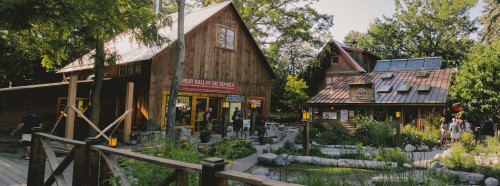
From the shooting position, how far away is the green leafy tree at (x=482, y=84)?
50.2 feet

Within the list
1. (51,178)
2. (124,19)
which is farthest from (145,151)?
(124,19)

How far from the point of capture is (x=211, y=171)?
7.59ft

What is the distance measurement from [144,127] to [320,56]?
18.9 metres

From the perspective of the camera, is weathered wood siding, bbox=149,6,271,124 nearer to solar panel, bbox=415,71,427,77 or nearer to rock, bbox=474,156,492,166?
solar panel, bbox=415,71,427,77

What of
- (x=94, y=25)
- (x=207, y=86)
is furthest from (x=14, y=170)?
(x=207, y=86)

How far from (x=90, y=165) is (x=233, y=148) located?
261 inches

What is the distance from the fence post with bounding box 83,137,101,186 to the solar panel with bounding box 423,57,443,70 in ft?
90.5

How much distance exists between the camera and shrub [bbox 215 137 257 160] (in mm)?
9531

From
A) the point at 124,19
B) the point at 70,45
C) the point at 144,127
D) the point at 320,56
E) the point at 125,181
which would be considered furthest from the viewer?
the point at 320,56

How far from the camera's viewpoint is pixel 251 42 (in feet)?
64.2

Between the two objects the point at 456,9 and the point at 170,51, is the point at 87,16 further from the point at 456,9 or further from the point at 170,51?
the point at 456,9

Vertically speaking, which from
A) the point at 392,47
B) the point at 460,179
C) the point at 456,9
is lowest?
the point at 460,179

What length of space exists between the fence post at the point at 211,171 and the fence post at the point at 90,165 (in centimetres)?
178

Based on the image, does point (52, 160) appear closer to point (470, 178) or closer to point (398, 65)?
point (470, 178)
